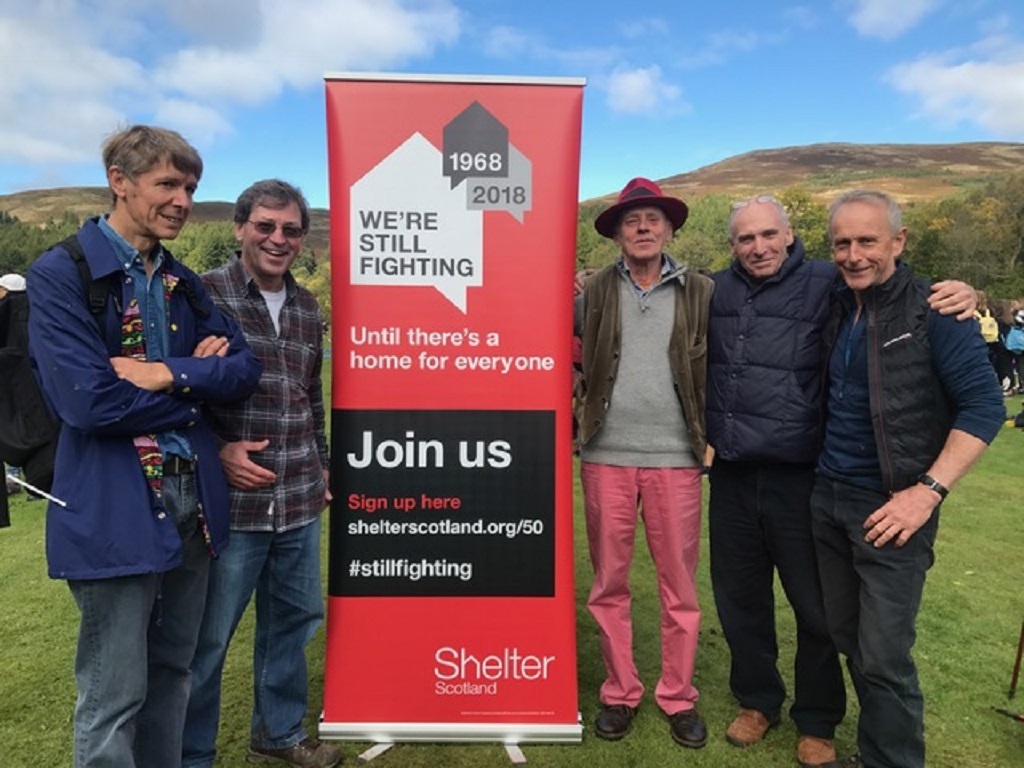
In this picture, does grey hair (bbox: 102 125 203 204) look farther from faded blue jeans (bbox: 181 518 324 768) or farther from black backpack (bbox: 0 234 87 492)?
faded blue jeans (bbox: 181 518 324 768)

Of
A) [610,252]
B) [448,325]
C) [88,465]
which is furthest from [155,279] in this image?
[610,252]

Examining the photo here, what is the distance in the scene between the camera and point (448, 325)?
9.50ft

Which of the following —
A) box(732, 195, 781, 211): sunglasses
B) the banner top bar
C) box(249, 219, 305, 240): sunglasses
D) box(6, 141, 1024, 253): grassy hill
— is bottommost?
box(249, 219, 305, 240): sunglasses

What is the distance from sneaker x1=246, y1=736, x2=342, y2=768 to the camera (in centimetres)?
282

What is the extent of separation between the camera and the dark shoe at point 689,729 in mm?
2990

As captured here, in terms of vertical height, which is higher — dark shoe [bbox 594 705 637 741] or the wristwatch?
the wristwatch

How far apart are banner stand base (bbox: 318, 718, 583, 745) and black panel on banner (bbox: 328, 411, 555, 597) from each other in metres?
0.55

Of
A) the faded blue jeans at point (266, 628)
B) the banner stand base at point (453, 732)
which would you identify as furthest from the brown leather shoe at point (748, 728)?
the faded blue jeans at point (266, 628)

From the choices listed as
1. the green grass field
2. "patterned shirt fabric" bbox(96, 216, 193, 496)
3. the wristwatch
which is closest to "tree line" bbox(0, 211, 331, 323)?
the green grass field

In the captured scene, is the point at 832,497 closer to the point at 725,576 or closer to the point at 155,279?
the point at 725,576

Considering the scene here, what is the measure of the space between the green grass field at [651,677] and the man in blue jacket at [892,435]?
67 cm

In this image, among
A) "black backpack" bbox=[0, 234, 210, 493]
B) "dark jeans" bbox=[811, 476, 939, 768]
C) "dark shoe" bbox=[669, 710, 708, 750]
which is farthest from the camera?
"dark shoe" bbox=[669, 710, 708, 750]

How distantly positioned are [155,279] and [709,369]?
6.78 ft

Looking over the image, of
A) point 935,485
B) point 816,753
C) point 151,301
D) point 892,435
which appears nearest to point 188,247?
point 151,301
